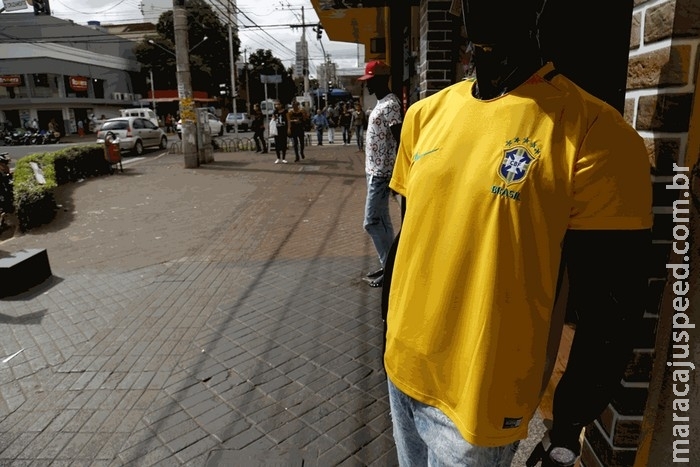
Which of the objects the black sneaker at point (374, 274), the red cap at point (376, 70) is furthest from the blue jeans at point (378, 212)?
the red cap at point (376, 70)

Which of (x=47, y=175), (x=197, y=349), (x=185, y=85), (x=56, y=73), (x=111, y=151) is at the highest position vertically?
(x=56, y=73)

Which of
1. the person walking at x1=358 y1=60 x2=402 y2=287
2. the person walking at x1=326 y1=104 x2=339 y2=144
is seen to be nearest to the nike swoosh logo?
the person walking at x1=358 y1=60 x2=402 y2=287

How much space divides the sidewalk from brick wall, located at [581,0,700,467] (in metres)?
1.45

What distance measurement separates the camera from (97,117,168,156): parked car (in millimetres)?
20797

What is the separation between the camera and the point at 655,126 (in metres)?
1.34

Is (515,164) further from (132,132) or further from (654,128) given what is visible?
(132,132)

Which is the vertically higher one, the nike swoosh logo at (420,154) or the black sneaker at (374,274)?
the nike swoosh logo at (420,154)

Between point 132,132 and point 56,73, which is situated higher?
point 56,73

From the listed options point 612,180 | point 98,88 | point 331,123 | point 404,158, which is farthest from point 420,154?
point 98,88

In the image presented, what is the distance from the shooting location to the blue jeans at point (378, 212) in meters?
4.77

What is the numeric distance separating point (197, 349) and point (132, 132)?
1959cm

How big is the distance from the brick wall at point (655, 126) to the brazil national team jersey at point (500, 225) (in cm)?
31

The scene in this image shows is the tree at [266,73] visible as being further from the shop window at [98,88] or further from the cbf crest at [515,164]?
the cbf crest at [515,164]

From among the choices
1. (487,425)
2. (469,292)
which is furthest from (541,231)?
(487,425)
